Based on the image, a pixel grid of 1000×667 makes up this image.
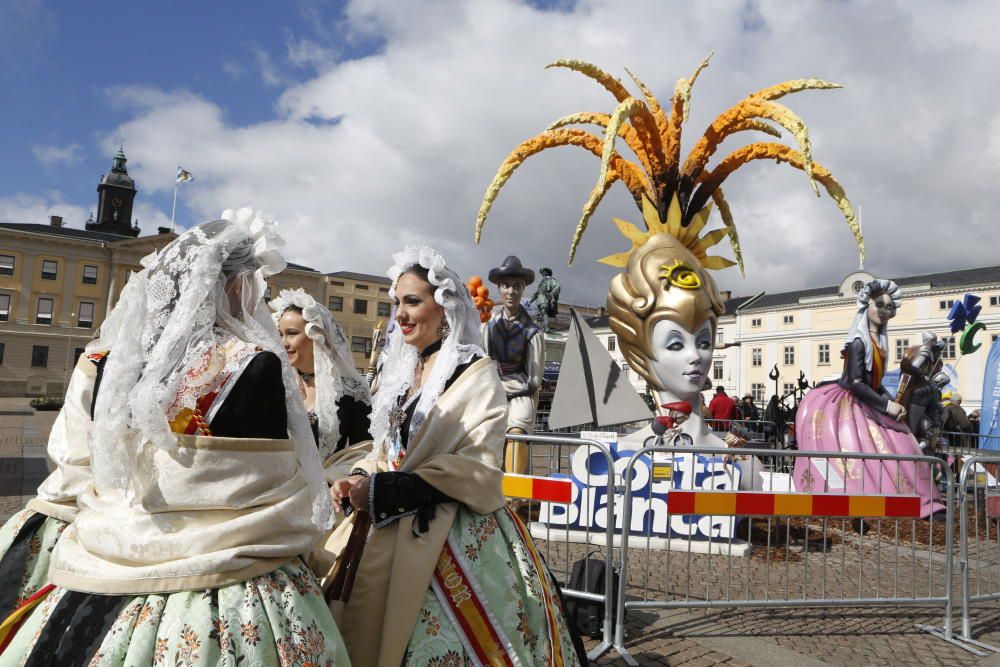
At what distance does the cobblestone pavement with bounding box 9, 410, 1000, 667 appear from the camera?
147 inches

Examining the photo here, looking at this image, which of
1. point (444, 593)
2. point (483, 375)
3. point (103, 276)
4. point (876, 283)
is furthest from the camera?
point (103, 276)

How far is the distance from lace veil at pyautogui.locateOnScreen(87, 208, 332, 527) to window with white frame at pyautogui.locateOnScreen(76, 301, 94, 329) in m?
56.2

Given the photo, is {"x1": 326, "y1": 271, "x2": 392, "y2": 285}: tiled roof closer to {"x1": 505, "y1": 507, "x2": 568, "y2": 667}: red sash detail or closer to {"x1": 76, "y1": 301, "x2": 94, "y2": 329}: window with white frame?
{"x1": 76, "y1": 301, "x2": 94, "y2": 329}: window with white frame

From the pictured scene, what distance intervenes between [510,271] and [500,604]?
16.1 feet

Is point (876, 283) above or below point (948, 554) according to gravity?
above

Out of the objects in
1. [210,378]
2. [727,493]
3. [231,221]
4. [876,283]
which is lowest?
[727,493]

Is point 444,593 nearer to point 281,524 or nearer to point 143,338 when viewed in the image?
point 281,524

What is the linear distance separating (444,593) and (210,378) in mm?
1080

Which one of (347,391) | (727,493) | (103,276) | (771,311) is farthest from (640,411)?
(103,276)

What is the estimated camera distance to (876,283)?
7863 mm

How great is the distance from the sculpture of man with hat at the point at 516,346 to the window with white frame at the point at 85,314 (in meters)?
52.7

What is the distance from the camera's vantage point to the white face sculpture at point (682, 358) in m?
6.93

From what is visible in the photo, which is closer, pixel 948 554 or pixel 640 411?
pixel 948 554

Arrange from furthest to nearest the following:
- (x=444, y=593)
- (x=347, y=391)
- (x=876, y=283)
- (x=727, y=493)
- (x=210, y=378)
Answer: (x=876, y=283)
(x=727, y=493)
(x=347, y=391)
(x=444, y=593)
(x=210, y=378)
